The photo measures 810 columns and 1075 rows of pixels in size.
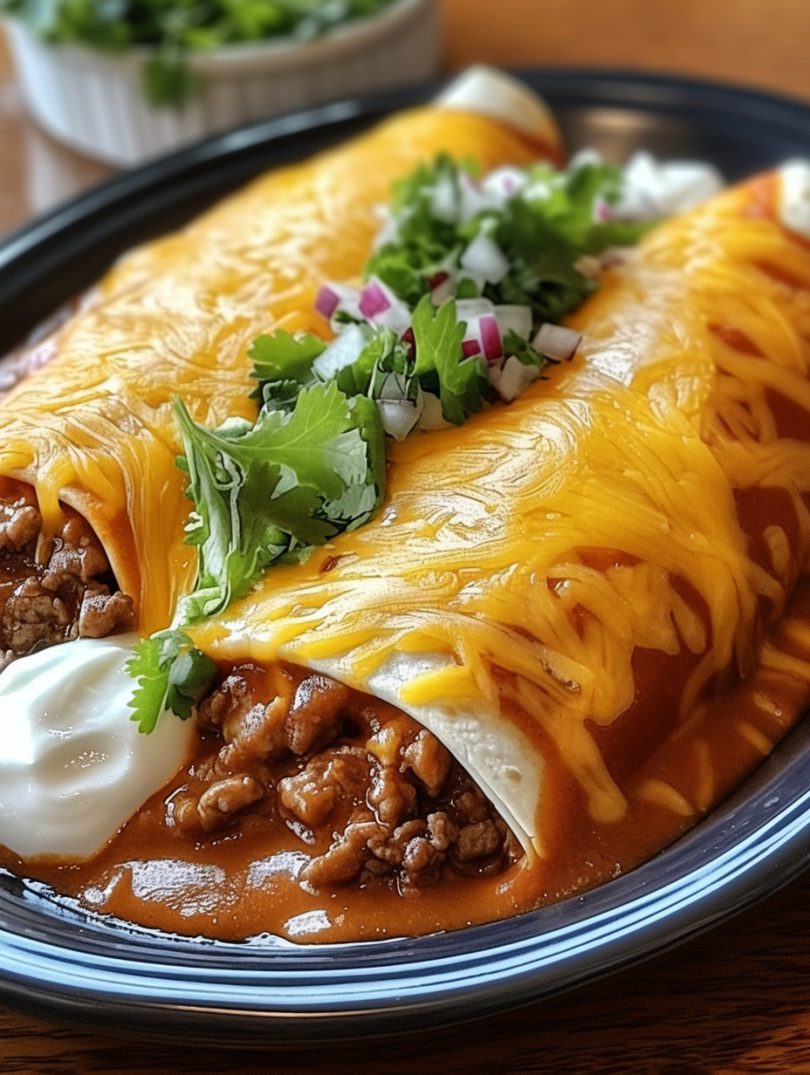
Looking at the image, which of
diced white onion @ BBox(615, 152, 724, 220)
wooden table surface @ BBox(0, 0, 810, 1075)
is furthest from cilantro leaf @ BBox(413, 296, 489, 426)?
diced white onion @ BBox(615, 152, 724, 220)

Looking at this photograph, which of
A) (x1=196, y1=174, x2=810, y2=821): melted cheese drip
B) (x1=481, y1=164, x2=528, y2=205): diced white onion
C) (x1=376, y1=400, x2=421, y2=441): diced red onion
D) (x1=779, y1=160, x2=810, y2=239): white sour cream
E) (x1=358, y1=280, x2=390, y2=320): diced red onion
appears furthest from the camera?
(x1=481, y1=164, x2=528, y2=205): diced white onion

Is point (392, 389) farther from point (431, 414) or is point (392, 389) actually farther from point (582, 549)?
point (582, 549)

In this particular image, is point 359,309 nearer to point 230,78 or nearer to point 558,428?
point 558,428

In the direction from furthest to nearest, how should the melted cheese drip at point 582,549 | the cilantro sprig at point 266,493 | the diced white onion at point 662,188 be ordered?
the diced white onion at point 662,188
the cilantro sprig at point 266,493
the melted cheese drip at point 582,549

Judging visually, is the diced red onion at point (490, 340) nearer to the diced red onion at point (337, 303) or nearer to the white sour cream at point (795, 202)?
the diced red onion at point (337, 303)

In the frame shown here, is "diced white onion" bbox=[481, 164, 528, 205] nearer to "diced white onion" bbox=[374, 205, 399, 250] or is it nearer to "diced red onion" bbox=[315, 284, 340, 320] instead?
"diced white onion" bbox=[374, 205, 399, 250]

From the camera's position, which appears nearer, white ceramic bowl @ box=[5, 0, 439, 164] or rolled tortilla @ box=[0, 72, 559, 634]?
rolled tortilla @ box=[0, 72, 559, 634]

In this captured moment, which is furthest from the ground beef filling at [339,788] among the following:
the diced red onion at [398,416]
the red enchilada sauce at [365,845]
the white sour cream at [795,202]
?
the white sour cream at [795,202]

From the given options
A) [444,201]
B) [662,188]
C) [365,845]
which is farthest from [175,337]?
[662,188]
